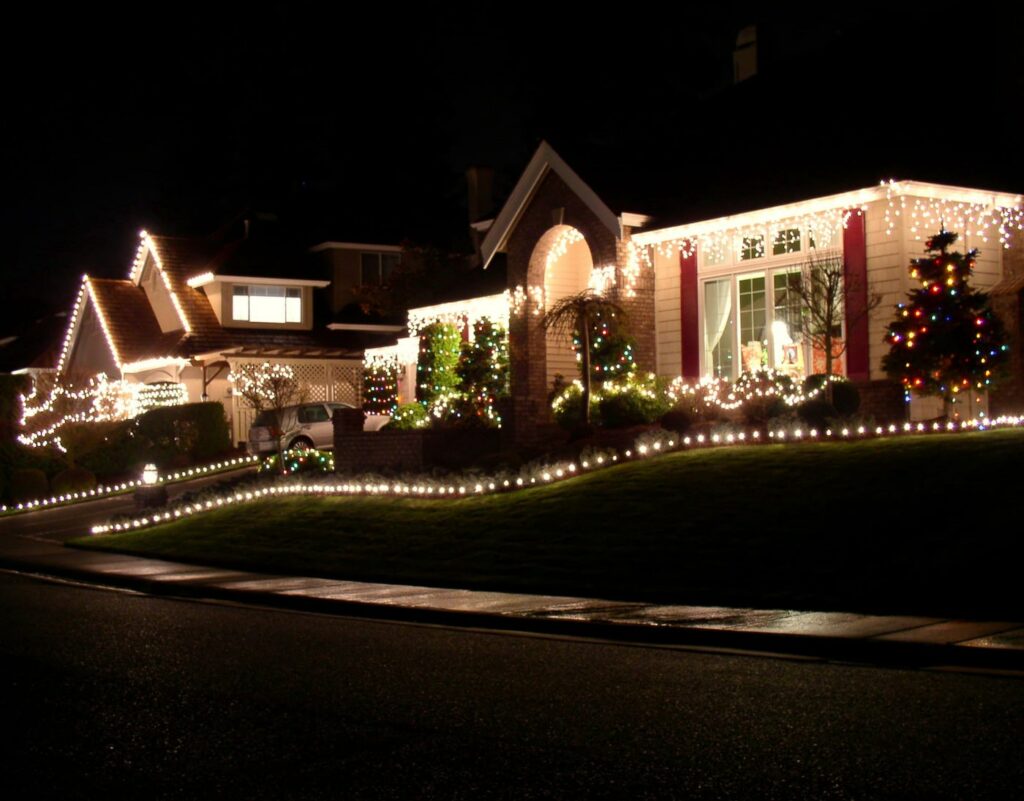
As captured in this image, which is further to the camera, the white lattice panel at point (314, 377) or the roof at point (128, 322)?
the roof at point (128, 322)

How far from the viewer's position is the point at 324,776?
6594 millimetres

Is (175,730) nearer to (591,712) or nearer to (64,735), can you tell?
(64,735)

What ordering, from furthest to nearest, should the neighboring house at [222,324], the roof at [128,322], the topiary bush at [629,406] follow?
the roof at [128,322] → the neighboring house at [222,324] → the topiary bush at [629,406]

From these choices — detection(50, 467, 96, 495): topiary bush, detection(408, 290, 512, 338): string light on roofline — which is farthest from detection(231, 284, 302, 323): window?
detection(408, 290, 512, 338): string light on roofline

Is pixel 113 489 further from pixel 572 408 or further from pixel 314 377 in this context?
pixel 572 408

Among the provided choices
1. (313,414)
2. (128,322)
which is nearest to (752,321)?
(313,414)

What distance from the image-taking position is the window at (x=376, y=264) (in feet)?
155

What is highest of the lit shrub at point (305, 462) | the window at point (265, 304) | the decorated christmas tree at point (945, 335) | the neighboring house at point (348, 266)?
the neighboring house at point (348, 266)

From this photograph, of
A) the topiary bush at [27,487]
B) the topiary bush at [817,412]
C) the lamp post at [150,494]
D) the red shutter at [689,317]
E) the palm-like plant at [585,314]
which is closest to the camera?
the topiary bush at [817,412]

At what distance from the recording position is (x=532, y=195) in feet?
85.9

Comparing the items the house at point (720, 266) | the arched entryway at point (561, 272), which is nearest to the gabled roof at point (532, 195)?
the house at point (720, 266)

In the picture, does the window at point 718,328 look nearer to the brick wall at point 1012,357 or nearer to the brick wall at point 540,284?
the brick wall at point 540,284

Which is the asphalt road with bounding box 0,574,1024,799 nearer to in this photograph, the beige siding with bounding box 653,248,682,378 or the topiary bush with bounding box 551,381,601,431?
the topiary bush with bounding box 551,381,601,431

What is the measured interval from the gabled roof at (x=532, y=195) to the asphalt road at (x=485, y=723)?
14.0 meters
